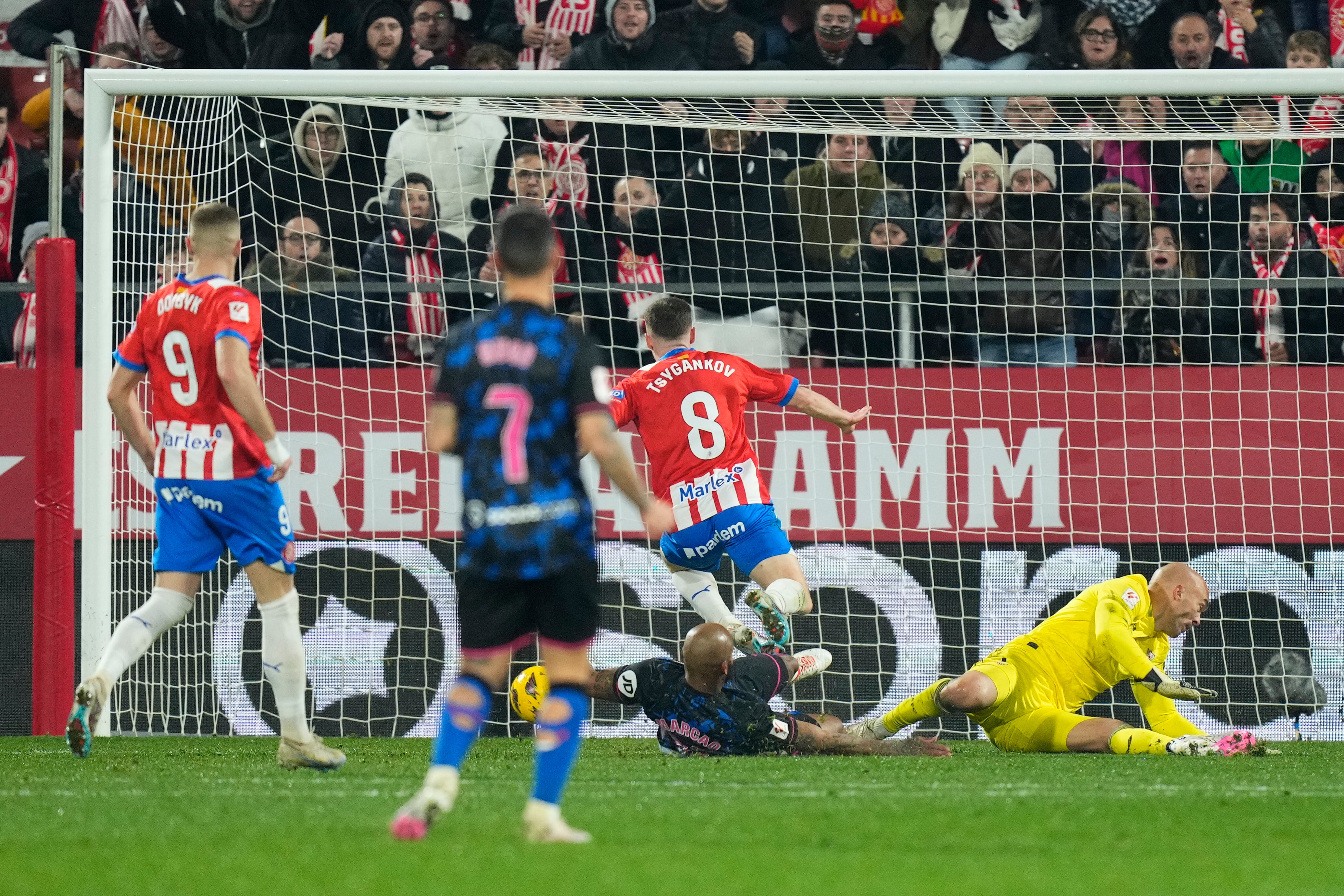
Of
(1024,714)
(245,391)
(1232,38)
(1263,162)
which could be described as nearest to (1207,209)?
(1263,162)

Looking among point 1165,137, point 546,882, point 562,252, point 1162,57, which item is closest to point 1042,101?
point 1165,137

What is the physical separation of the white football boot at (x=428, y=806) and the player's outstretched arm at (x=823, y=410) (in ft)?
13.0

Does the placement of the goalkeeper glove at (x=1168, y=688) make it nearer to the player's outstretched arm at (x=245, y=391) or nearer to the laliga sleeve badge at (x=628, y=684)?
the laliga sleeve badge at (x=628, y=684)

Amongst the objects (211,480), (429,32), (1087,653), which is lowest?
(1087,653)

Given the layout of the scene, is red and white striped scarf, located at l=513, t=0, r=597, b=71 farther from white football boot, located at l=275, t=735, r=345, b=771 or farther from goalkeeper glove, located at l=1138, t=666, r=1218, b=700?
white football boot, located at l=275, t=735, r=345, b=771

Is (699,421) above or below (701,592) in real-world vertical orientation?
above

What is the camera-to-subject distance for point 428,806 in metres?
3.73

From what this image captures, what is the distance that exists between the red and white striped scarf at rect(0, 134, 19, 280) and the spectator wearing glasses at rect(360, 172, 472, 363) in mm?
2702

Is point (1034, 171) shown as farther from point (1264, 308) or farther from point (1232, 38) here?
point (1232, 38)

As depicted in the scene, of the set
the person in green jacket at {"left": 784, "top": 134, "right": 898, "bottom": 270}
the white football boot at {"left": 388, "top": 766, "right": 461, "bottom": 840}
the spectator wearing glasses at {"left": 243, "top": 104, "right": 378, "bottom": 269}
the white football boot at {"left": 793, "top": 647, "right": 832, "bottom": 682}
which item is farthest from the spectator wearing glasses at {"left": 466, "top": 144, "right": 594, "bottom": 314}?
the white football boot at {"left": 388, "top": 766, "right": 461, "bottom": 840}

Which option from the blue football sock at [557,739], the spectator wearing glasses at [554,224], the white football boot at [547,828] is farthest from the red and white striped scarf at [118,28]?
the white football boot at [547,828]

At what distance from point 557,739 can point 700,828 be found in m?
0.58

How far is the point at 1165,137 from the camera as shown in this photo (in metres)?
8.89

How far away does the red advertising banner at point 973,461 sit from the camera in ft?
28.1
